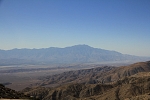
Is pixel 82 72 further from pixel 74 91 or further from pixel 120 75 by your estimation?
pixel 74 91

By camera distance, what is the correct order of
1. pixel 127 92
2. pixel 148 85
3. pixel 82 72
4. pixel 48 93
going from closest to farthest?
pixel 127 92 < pixel 148 85 < pixel 48 93 < pixel 82 72

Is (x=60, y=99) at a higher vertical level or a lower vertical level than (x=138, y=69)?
lower

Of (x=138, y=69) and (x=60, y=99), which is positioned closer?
(x=60, y=99)

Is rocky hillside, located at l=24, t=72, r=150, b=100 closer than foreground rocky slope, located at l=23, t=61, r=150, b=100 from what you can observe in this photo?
Yes

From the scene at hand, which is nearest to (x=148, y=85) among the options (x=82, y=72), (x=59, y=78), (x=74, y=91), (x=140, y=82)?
(x=140, y=82)

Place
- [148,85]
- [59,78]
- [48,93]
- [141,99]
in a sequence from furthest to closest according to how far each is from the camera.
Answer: [59,78] < [48,93] < [148,85] < [141,99]

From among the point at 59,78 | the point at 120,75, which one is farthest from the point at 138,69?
the point at 59,78

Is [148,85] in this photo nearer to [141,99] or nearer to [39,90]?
[141,99]

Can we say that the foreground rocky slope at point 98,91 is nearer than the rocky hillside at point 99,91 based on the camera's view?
No

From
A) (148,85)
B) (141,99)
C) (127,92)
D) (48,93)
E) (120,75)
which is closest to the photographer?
(141,99)
